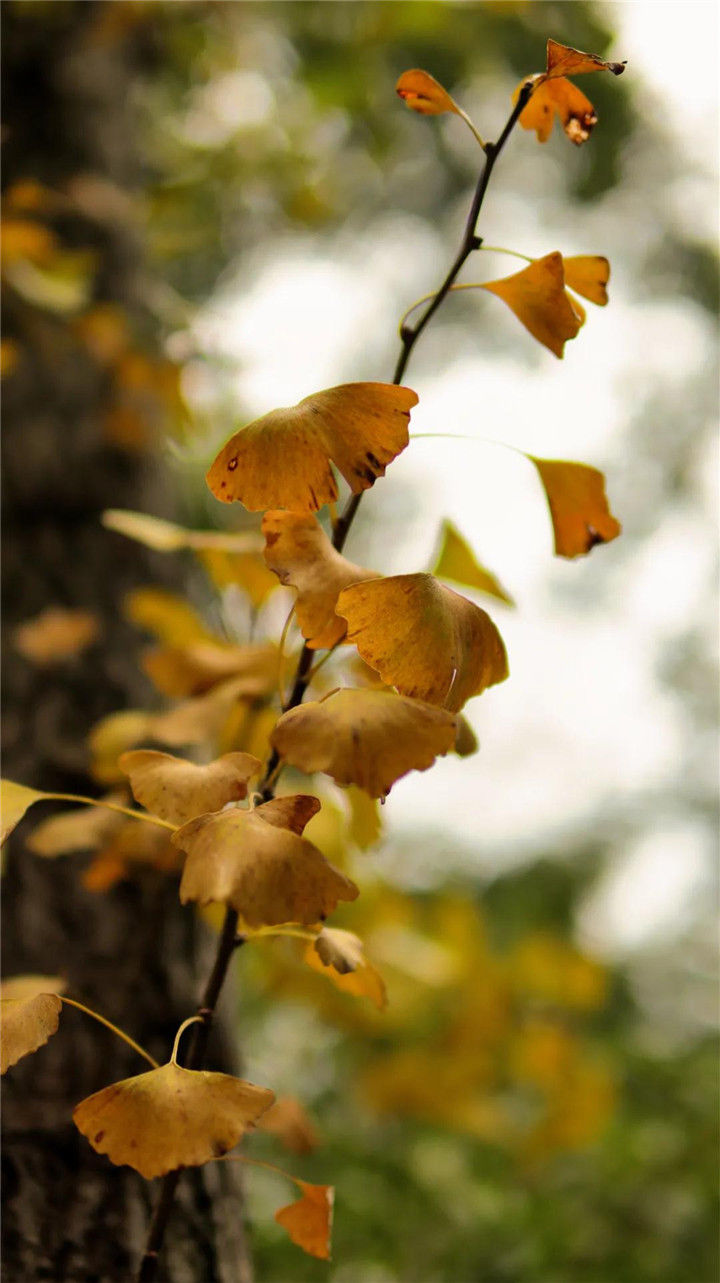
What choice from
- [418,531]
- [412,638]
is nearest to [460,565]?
[412,638]

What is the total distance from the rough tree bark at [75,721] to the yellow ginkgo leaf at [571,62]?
75cm

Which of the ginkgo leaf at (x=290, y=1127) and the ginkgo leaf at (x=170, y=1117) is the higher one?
the ginkgo leaf at (x=170, y=1117)

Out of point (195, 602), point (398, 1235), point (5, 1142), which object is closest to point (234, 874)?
point (5, 1142)

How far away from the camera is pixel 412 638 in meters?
0.42

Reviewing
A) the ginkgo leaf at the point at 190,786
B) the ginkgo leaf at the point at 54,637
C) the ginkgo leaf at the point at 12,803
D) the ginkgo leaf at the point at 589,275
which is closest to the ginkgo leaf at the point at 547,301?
the ginkgo leaf at the point at 589,275

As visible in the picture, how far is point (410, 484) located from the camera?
3660 mm

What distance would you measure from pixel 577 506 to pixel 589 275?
0.43ft

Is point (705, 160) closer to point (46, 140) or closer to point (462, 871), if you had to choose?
point (46, 140)

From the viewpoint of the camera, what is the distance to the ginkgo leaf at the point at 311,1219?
18.8 inches

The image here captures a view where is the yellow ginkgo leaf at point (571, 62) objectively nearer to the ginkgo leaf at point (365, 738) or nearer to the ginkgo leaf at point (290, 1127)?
the ginkgo leaf at point (365, 738)

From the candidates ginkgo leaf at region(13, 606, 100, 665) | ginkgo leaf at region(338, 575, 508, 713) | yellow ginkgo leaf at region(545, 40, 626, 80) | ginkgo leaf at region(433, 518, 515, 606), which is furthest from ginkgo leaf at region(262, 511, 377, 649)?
ginkgo leaf at region(13, 606, 100, 665)

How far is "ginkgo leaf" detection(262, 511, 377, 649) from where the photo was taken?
1.46 ft

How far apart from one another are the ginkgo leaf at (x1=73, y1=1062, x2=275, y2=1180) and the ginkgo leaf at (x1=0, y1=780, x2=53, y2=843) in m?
0.14

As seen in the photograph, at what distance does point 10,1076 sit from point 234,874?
0.51m
